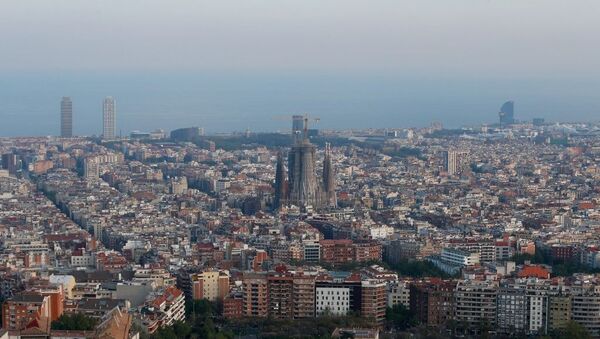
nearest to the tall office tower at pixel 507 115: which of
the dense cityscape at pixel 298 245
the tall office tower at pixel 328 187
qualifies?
the dense cityscape at pixel 298 245

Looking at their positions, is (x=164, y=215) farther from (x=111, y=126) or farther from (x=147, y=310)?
(x=111, y=126)

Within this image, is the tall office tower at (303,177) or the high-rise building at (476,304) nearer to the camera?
the high-rise building at (476,304)

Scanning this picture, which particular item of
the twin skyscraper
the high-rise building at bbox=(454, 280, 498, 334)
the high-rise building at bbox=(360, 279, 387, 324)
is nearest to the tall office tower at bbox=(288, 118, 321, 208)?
the high-rise building at bbox=(360, 279, 387, 324)

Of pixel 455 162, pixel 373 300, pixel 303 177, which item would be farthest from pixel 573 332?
pixel 455 162

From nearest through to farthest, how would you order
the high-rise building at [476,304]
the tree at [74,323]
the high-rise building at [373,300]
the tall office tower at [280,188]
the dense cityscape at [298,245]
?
the tree at [74,323] → the dense cityscape at [298,245] → the high-rise building at [476,304] → the high-rise building at [373,300] → the tall office tower at [280,188]

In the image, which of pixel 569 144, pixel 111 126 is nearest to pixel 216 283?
pixel 569 144

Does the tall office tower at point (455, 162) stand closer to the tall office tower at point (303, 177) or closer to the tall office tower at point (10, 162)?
the tall office tower at point (303, 177)

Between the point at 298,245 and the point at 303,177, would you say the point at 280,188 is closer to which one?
the point at 303,177
